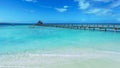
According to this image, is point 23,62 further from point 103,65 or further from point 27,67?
point 103,65

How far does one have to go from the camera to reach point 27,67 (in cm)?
606

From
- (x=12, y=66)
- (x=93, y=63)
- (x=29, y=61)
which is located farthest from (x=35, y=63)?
(x=93, y=63)

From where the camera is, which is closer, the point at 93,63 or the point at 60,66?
the point at 60,66

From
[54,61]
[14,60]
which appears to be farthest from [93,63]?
[14,60]

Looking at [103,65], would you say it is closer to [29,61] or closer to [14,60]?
[29,61]

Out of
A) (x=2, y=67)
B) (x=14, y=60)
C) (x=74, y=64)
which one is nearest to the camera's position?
(x=2, y=67)

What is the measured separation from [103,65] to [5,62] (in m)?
3.70

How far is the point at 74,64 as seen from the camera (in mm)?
6473

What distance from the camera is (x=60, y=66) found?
6.15m

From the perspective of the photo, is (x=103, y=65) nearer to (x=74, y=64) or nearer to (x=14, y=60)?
(x=74, y=64)

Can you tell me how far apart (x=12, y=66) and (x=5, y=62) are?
633 millimetres

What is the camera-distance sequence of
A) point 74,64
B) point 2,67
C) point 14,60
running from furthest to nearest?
point 14,60, point 74,64, point 2,67

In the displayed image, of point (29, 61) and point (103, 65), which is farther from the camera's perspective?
point (29, 61)

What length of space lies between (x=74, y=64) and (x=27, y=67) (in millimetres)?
1739
